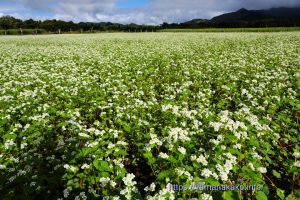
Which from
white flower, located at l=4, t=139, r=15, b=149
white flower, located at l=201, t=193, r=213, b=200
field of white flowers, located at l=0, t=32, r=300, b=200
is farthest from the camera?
white flower, located at l=4, t=139, r=15, b=149

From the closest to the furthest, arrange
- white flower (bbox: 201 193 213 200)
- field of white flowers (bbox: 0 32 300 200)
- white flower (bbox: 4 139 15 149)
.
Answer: white flower (bbox: 201 193 213 200)
field of white flowers (bbox: 0 32 300 200)
white flower (bbox: 4 139 15 149)

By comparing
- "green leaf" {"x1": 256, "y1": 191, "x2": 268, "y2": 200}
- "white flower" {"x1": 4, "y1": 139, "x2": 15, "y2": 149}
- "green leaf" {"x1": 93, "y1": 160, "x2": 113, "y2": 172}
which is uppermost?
"green leaf" {"x1": 93, "y1": 160, "x2": 113, "y2": 172}

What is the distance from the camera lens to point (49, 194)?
4629 mm

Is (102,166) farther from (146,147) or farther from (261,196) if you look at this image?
(261,196)

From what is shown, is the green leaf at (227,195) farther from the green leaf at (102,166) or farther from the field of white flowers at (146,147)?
the green leaf at (102,166)

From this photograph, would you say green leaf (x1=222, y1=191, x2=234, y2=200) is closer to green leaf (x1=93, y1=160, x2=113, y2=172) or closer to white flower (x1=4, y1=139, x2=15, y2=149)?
green leaf (x1=93, y1=160, x2=113, y2=172)

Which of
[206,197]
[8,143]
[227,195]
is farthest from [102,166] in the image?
[8,143]

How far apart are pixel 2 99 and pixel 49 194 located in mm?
5512

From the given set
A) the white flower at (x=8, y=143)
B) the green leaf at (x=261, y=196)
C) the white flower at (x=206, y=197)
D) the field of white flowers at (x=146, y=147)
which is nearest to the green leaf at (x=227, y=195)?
the field of white flowers at (x=146, y=147)

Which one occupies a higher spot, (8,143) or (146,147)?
(146,147)

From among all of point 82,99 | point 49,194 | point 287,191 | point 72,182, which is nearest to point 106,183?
point 72,182

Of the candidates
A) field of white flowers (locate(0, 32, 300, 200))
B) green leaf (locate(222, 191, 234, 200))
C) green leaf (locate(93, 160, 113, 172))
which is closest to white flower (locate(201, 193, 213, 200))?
field of white flowers (locate(0, 32, 300, 200))

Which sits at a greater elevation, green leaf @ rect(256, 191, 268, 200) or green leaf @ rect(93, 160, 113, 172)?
green leaf @ rect(93, 160, 113, 172)

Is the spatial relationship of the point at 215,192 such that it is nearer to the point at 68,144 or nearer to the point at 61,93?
the point at 68,144
